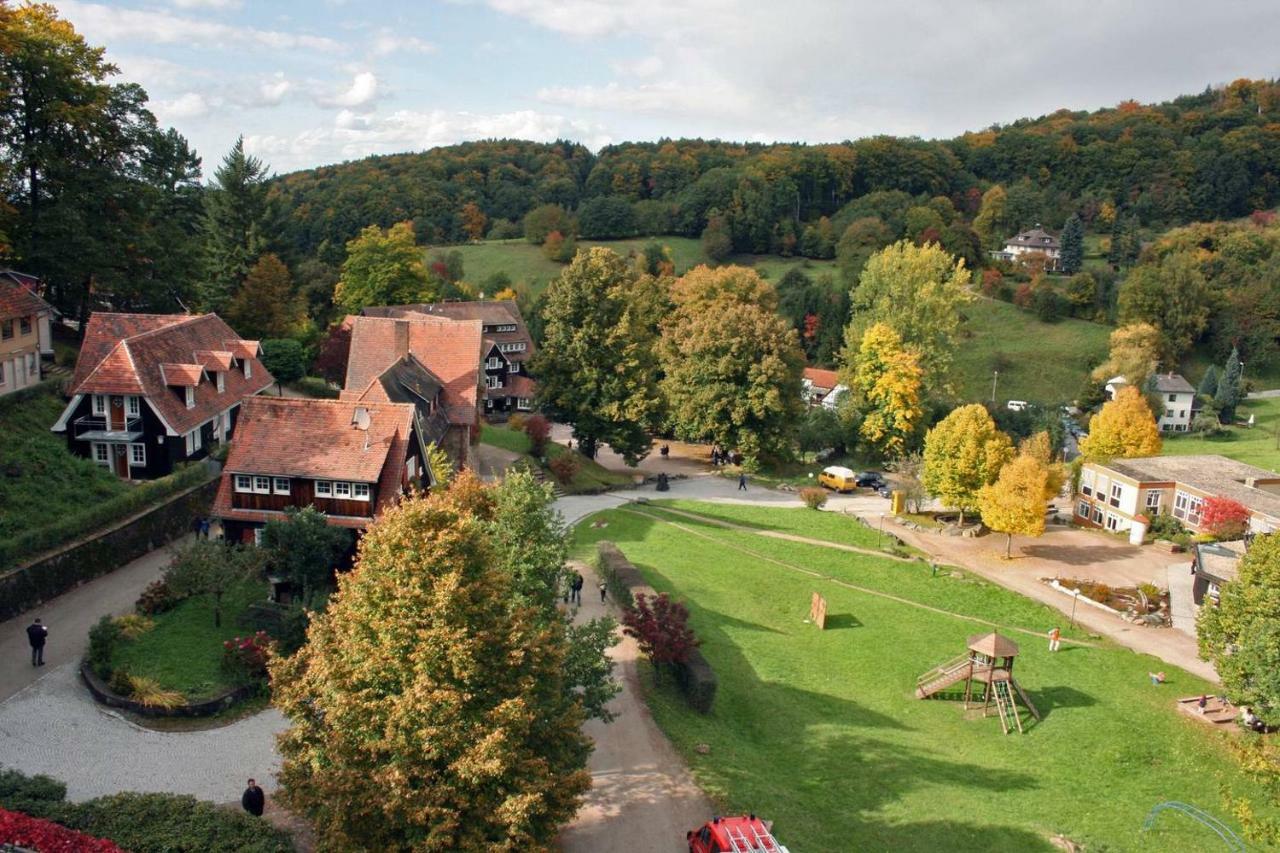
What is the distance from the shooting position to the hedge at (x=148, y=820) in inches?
671

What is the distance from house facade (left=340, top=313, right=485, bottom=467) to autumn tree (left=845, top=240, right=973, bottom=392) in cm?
3195

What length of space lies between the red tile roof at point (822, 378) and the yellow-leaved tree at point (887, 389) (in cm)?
2000

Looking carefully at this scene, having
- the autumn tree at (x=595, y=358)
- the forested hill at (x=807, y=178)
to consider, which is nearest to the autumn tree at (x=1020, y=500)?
the autumn tree at (x=595, y=358)

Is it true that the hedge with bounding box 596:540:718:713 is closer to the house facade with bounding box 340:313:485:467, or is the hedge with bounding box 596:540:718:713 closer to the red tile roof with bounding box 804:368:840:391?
the house facade with bounding box 340:313:485:467

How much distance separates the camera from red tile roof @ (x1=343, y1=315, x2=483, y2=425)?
46469 millimetres

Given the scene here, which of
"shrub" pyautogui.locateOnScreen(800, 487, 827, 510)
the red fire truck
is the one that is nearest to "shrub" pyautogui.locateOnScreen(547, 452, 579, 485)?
"shrub" pyautogui.locateOnScreen(800, 487, 827, 510)

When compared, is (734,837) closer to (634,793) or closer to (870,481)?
(634,793)

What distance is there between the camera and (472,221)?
4983 inches

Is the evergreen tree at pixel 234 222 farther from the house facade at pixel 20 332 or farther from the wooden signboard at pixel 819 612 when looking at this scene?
the wooden signboard at pixel 819 612

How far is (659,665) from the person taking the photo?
1107 inches

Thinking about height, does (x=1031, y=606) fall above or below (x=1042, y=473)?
below

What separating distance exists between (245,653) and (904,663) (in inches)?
817

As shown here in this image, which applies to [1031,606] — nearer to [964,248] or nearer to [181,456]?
[181,456]

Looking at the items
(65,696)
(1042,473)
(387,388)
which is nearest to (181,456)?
(387,388)
